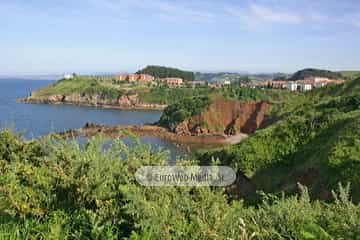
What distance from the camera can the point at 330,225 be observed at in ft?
9.34

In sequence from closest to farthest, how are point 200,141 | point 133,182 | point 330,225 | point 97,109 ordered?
point 330,225 < point 133,182 < point 200,141 < point 97,109

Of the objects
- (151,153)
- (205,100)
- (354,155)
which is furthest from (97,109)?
(151,153)

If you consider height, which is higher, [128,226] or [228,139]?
[128,226]

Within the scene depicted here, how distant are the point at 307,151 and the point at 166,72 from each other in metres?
149

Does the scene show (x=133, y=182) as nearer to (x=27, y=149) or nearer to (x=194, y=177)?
(x=194, y=177)

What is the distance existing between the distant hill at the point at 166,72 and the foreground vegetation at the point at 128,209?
506 feet

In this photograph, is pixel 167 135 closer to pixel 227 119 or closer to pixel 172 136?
pixel 172 136

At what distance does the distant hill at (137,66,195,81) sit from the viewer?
526ft

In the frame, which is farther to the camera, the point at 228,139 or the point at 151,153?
the point at 228,139

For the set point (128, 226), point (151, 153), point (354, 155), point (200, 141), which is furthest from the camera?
Result: point (200, 141)

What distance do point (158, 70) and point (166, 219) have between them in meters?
167

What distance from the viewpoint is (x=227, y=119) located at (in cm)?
6969

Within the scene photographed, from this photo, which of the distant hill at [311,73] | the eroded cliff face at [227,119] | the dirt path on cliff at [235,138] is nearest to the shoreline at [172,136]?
the dirt path on cliff at [235,138]

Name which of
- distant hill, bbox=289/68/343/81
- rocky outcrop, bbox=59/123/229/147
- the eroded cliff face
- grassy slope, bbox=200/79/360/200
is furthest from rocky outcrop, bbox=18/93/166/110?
distant hill, bbox=289/68/343/81
